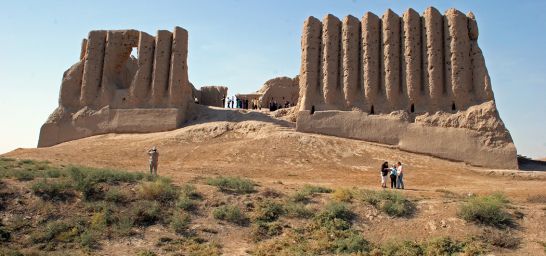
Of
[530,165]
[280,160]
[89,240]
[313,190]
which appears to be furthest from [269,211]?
[530,165]

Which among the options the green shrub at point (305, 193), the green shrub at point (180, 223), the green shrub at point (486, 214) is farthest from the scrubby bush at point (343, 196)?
the green shrub at point (180, 223)

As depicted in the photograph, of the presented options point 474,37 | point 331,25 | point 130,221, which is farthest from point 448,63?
point 130,221

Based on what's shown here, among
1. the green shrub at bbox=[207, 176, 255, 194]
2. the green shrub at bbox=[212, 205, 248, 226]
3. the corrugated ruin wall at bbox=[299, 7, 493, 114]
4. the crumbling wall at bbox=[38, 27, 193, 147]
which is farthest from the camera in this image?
the crumbling wall at bbox=[38, 27, 193, 147]

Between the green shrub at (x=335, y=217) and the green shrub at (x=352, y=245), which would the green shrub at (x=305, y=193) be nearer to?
the green shrub at (x=335, y=217)

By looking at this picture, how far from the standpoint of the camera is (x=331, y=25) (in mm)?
25625

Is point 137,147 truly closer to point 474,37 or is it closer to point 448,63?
point 448,63

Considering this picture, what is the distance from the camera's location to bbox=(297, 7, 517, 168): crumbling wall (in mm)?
22797

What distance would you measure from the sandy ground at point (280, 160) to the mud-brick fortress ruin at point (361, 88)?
3.44ft

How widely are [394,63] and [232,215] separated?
620 inches

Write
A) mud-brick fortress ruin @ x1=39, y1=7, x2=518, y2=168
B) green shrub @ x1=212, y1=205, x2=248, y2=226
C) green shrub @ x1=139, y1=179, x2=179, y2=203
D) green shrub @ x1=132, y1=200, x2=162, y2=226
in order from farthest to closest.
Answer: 1. mud-brick fortress ruin @ x1=39, y1=7, x2=518, y2=168
2. green shrub @ x1=139, y1=179, x2=179, y2=203
3. green shrub @ x1=212, y1=205, x2=248, y2=226
4. green shrub @ x1=132, y1=200, x2=162, y2=226

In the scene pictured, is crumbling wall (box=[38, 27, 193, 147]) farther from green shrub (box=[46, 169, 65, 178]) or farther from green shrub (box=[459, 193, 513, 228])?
green shrub (box=[459, 193, 513, 228])

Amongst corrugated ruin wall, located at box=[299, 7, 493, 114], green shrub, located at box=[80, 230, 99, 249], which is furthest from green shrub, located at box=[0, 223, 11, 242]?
corrugated ruin wall, located at box=[299, 7, 493, 114]

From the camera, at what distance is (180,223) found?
35.9 ft

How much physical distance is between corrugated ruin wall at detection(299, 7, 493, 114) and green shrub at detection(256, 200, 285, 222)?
1363cm
